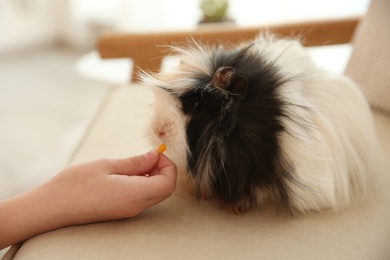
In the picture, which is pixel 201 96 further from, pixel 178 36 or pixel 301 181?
pixel 178 36

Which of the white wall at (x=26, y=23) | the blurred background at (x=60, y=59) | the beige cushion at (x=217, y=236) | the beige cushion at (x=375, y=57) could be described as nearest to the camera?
the beige cushion at (x=217, y=236)

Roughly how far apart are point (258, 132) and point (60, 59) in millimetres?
2424

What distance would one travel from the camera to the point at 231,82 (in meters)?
0.74

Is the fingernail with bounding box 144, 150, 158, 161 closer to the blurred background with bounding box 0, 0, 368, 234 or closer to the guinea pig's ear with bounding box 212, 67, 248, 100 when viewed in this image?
the guinea pig's ear with bounding box 212, 67, 248, 100

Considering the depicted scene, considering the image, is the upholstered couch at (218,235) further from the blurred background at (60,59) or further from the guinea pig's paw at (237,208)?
the blurred background at (60,59)

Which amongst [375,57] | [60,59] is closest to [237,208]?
[375,57]

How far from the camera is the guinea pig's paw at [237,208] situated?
801 mm

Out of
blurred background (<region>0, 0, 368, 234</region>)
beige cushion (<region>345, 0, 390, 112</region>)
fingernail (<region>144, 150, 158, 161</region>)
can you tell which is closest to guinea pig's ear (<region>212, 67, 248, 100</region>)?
fingernail (<region>144, 150, 158, 161</region>)

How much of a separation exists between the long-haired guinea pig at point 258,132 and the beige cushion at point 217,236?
1.3 inches

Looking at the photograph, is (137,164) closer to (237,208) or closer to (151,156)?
(151,156)

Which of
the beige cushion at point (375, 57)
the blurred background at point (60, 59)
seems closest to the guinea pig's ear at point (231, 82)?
the beige cushion at point (375, 57)

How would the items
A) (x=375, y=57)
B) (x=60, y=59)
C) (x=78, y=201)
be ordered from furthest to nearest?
(x=60, y=59) < (x=375, y=57) < (x=78, y=201)

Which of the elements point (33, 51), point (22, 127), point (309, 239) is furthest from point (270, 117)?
point (33, 51)

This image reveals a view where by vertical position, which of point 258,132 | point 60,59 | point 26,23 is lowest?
point 60,59
